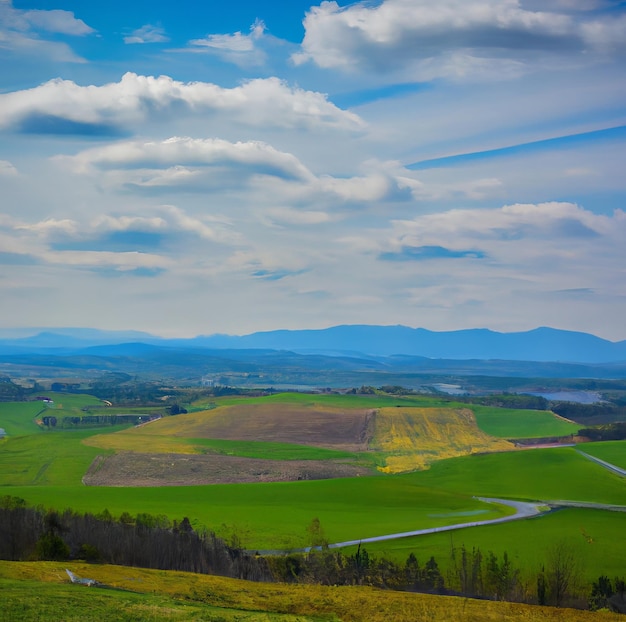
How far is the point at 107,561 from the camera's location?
196 ft

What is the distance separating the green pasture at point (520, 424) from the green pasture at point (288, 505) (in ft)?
194

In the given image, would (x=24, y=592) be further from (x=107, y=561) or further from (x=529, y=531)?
(x=529, y=531)

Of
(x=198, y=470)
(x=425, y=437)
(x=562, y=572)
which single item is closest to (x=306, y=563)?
(x=562, y=572)

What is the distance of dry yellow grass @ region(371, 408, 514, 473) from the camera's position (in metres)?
143

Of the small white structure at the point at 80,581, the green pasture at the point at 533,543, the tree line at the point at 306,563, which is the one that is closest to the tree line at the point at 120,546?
the tree line at the point at 306,563

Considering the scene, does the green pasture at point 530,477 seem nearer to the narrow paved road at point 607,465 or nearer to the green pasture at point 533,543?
the narrow paved road at point 607,465

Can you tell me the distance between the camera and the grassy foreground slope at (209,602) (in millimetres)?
35594

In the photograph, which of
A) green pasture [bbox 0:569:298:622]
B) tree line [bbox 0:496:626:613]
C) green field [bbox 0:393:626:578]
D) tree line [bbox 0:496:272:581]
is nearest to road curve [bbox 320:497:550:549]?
green field [bbox 0:393:626:578]

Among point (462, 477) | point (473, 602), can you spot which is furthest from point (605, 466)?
point (473, 602)

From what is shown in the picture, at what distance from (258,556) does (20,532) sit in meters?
19.1

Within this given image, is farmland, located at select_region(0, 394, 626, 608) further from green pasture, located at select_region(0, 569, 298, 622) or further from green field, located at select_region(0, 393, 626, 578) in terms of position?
green pasture, located at select_region(0, 569, 298, 622)

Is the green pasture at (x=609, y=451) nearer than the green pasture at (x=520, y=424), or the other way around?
the green pasture at (x=609, y=451)

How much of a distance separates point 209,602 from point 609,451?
115 meters

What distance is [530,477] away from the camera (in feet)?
399
